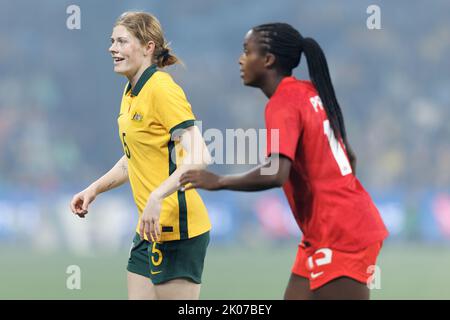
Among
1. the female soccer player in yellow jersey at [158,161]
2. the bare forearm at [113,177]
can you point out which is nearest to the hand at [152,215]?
the female soccer player in yellow jersey at [158,161]

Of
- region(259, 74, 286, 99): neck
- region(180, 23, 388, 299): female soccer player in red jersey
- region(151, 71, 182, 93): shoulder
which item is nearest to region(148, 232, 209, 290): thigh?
region(151, 71, 182, 93): shoulder

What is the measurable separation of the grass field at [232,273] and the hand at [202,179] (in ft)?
20.9

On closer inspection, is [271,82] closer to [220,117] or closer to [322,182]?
[322,182]

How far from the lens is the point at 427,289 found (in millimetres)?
11430

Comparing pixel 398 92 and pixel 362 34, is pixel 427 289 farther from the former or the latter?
pixel 362 34

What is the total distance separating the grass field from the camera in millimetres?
10914

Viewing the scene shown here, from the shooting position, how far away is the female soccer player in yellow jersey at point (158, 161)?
16.9 ft

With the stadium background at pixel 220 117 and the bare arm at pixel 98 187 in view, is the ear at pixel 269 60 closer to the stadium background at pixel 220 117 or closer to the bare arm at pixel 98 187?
the bare arm at pixel 98 187

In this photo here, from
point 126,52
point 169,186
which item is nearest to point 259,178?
point 169,186

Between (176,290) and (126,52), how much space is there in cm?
143

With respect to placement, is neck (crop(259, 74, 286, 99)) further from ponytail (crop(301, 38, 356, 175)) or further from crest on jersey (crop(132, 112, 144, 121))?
crest on jersey (crop(132, 112, 144, 121))

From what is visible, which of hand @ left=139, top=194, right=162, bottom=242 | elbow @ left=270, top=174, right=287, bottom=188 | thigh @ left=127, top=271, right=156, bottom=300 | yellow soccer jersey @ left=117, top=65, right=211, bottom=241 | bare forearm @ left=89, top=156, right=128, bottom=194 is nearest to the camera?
elbow @ left=270, top=174, right=287, bottom=188
